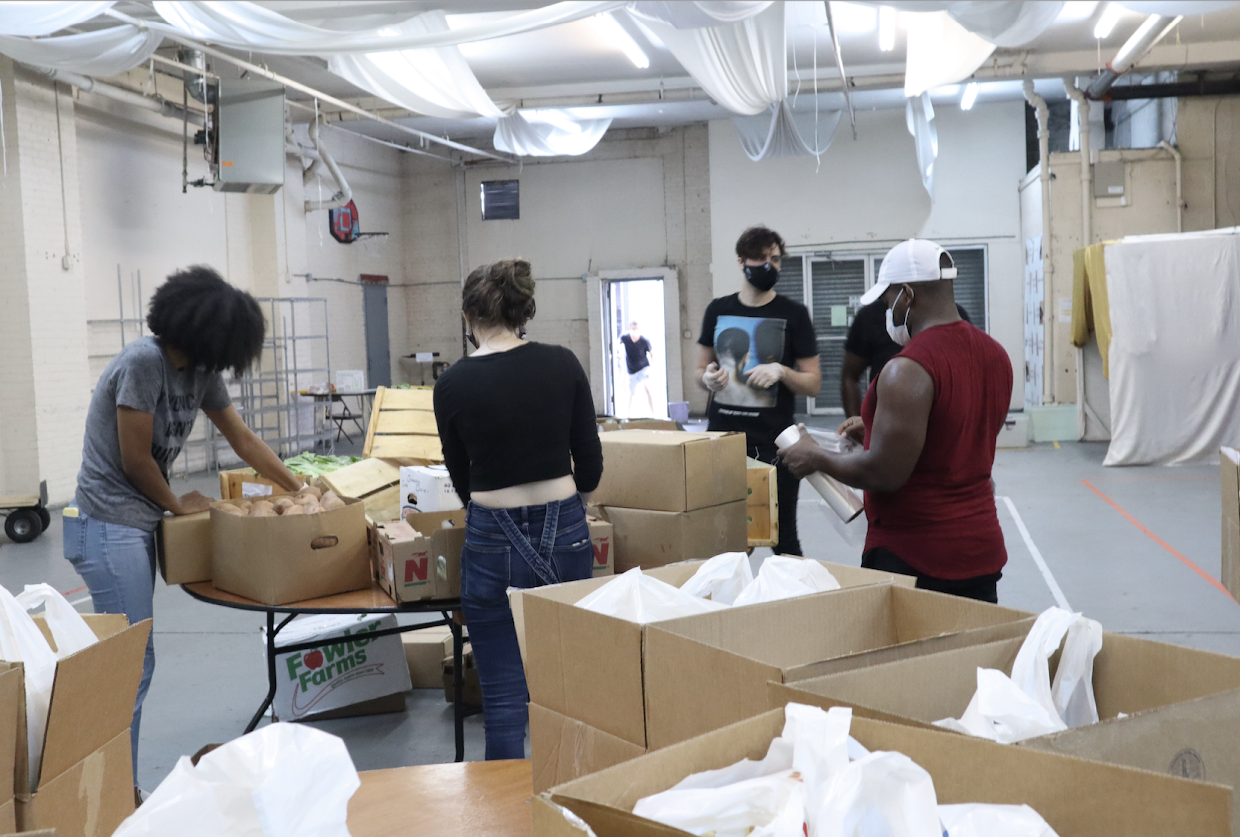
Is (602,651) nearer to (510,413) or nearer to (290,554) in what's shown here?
(510,413)

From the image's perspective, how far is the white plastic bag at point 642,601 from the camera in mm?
1355

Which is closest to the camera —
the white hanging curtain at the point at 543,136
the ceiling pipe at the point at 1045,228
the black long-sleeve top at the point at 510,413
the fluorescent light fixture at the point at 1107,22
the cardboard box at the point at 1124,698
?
the cardboard box at the point at 1124,698

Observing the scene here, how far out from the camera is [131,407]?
7.66 feet

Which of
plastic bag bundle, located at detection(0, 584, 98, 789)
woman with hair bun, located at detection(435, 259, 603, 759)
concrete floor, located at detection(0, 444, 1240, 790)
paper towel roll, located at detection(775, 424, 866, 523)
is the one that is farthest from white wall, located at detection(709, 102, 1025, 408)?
plastic bag bundle, located at detection(0, 584, 98, 789)

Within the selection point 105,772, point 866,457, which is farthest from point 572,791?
point 866,457

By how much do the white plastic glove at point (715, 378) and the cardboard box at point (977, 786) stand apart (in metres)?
2.70

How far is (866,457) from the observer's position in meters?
2.05

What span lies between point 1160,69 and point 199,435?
10.3 meters

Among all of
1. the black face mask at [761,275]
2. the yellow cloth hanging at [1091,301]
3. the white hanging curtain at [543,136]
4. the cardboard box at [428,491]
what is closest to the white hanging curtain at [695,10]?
the black face mask at [761,275]

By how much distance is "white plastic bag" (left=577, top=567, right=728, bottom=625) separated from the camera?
136 cm

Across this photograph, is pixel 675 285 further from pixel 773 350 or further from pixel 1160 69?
pixel 773 350

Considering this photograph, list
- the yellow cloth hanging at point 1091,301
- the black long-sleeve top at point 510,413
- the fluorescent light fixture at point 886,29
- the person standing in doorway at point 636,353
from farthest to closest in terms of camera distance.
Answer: the person standing in doorway at point 636,353 < the yellow cloth hanging at point 1091,301 < the fluorescent light fixture at point 886,29 < the black long-sleeve top at point 510,413

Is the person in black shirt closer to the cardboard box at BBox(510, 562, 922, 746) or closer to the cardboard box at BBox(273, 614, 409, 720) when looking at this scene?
the cardboard box at BBox(273, 614, 409, 720)

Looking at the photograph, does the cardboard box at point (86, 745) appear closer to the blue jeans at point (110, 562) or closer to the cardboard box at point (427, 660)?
the blue jeans at point (110, 562)
